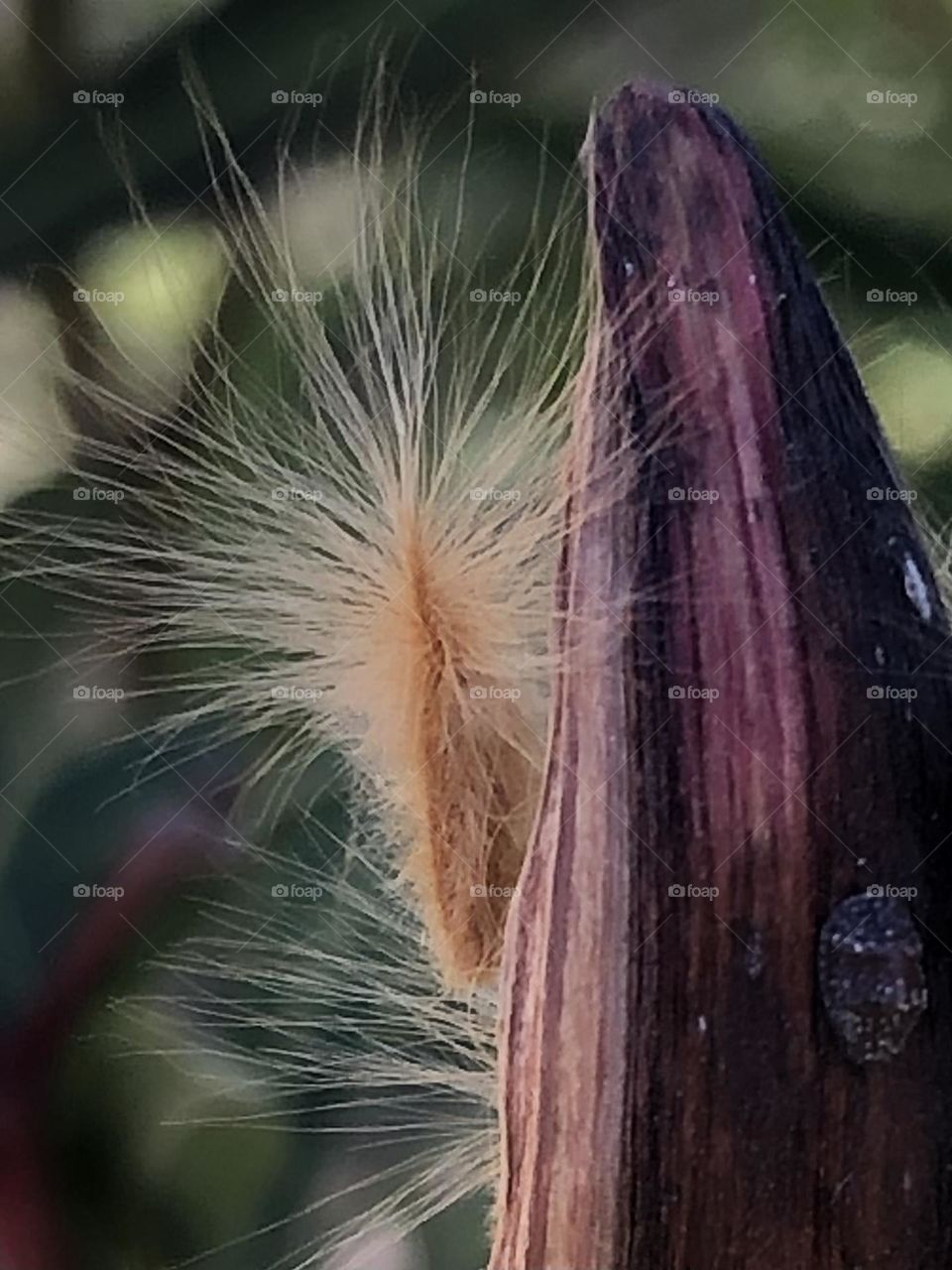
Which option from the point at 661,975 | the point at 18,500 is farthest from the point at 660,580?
the point at 18,500

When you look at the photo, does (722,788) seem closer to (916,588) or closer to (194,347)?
(916,588)

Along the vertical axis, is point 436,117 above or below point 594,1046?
above

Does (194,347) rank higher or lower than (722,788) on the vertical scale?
higher

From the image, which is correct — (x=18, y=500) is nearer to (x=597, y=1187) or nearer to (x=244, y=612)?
(x=244, y=612)

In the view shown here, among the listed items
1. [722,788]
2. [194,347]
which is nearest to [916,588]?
[722,788]
